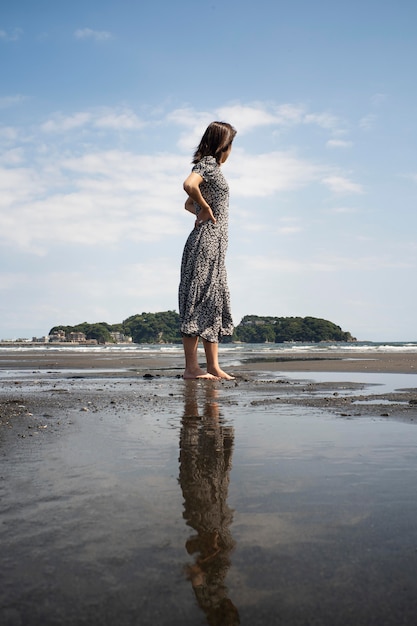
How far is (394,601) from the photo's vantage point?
2.88 feet

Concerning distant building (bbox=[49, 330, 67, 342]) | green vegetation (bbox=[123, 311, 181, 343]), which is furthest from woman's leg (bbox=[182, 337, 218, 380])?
green vegetation (bbox=[123, 311, 181, 343])

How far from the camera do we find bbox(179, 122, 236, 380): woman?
5.86 metres

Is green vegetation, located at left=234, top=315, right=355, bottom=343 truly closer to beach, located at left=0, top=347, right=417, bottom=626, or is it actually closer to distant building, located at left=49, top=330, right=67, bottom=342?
distant building, located at left=49, top=330, right=67, bottom=342

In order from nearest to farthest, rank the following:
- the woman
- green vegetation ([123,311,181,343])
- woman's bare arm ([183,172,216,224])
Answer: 1. woman's bare arm ([183,172,216,224])
2. the woman
3. green vegetation ([123,311,181,343])

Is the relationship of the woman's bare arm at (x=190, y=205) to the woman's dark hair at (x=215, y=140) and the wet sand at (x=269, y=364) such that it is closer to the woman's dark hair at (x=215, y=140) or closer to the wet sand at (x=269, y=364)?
the woman's dark hair at (x=215, y=140)

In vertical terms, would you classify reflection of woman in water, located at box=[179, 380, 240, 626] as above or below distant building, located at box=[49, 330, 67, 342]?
below

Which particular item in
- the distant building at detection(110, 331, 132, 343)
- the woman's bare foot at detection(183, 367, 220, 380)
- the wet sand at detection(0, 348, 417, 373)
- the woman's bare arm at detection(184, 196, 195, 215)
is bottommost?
the wet sand at detection(0, 348, 417, 373)

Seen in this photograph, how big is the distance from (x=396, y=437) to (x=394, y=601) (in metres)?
1.50

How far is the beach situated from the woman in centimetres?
325

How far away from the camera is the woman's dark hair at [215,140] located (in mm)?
5923

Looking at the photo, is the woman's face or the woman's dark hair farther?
the woman's face

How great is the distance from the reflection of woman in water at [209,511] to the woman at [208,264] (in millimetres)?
3163

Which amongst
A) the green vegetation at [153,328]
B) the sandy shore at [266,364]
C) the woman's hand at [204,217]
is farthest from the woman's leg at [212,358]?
the green vegetation at [153,328]

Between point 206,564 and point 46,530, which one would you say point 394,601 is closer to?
point 206,564
